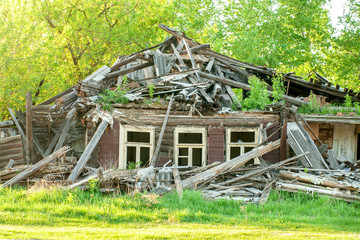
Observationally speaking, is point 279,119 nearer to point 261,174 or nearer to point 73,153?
point 261,174

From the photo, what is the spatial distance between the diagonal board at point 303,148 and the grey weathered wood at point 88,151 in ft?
20.4

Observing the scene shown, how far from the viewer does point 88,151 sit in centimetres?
1316

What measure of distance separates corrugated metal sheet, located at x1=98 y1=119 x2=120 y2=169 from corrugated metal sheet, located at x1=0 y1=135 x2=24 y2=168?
12.4 feet

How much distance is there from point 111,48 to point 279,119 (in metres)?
18.9

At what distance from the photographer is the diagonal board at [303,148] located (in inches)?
521

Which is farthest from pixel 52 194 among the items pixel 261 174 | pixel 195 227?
pixel 261 174

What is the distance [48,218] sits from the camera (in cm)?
936

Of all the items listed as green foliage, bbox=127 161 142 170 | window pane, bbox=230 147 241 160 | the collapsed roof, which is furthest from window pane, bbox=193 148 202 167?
green foliage, bbox=127 161 142 170

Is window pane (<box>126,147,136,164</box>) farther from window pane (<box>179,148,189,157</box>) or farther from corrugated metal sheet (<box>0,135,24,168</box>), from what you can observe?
corrugated metal sheet (<box>0,135,24,168</box>)

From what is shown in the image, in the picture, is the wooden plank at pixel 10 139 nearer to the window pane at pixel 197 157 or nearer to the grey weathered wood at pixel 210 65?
the window pane at pixel 197 157

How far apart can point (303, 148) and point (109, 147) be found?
6.51 metres

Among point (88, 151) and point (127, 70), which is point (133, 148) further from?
point (127, 70)

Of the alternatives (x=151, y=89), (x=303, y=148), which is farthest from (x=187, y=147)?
(x=303, y=148)

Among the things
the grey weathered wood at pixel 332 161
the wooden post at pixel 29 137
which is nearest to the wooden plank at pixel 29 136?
the wooden post at pixel 29 137
